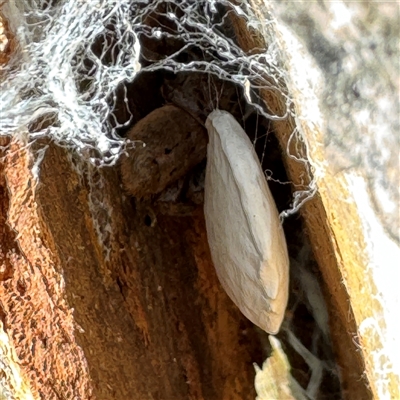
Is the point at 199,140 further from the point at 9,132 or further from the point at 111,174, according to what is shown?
the point at 9,132

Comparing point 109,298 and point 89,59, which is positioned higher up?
point 89,59

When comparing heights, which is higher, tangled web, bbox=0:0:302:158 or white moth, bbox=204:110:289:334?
tangled web, bbox=0:0:302:158

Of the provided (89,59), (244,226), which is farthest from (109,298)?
(89,59)

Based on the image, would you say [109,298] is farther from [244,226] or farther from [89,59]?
[89,59]

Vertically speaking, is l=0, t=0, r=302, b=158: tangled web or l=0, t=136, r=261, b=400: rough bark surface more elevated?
l=0, t=0, r=302, b=158: tangled web

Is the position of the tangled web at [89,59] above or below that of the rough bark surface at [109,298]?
above

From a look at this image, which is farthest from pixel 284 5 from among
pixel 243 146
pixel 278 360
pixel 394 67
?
pixel 278 360

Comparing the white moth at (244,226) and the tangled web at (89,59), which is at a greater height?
the tangled web at (89,59)

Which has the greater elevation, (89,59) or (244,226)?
(89,59)
